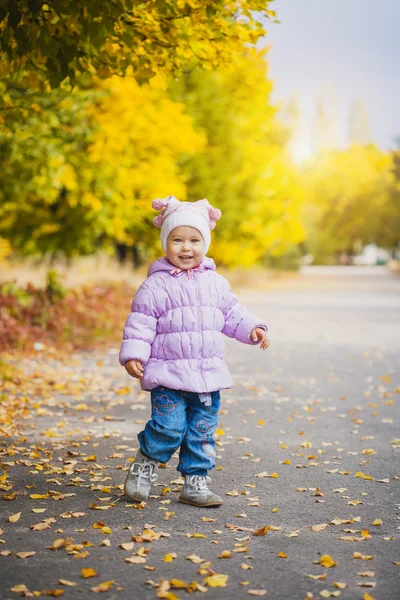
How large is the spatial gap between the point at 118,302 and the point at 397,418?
9.49 metres

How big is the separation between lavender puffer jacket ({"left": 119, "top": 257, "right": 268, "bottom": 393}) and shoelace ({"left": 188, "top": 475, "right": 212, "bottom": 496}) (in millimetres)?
536

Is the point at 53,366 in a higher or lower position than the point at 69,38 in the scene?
lower

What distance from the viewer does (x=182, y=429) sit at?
5199 millimetres

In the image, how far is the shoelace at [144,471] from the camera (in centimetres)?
521

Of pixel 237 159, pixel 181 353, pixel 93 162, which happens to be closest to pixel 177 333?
pixel 181 353

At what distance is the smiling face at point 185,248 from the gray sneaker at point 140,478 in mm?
1172

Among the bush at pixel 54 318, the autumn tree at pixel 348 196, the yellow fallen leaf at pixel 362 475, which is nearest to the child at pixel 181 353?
the yellow fallen leaf at pixel 362 475

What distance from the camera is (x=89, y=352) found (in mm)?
13656

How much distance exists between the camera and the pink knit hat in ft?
17.4

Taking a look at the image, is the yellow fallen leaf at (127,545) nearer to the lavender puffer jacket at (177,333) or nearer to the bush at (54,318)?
the lavender puffer jacket at (177,333)

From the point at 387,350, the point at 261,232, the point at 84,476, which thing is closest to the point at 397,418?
the point at 84,476

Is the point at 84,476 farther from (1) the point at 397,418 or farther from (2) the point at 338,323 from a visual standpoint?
(2) the point at 338,323

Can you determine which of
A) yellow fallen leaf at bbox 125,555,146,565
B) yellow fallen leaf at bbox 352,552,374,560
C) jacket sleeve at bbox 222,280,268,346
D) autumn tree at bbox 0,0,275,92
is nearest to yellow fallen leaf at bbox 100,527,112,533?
yellow fallen leaf at bbox 125,555,146,565

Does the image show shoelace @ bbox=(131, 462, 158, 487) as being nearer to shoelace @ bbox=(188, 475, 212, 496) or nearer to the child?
the child
